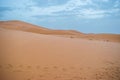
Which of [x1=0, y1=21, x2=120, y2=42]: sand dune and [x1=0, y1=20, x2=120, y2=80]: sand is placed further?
[x1=0, y1=21, x2=120, y2=42]: sand dune

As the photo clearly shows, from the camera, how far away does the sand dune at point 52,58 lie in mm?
2701

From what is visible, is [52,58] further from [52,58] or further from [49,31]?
[49,31]

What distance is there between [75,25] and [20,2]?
0.73 meters

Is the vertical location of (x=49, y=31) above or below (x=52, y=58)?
above

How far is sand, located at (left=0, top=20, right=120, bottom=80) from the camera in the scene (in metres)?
2.70

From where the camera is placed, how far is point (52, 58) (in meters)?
2.88

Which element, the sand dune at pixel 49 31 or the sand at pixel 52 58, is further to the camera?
the sand dune at pixel 49 31

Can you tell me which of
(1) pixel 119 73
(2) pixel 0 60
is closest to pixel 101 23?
(1) pixel 119 73

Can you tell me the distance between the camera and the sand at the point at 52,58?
8.86ft

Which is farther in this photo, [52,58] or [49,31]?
[49,31]

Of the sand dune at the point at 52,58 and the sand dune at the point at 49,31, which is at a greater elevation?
the sand dune at the point at 49,31

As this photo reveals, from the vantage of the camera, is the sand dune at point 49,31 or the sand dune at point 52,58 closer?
the sand dune at point 52,58

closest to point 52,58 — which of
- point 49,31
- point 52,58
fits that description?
point 52,58

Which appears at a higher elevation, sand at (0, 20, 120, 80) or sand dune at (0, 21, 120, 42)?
sand dune at (0, 21, 120, 42)
